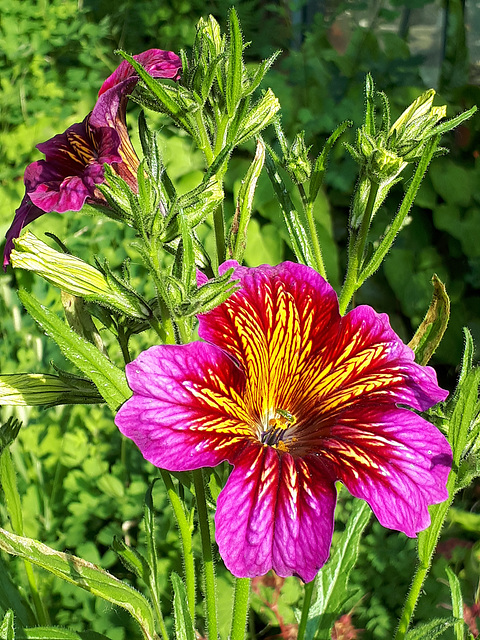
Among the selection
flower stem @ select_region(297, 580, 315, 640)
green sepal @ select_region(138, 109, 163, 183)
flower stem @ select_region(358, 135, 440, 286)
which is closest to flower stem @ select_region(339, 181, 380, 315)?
flower stem @ select_region(358, 135, 440, 286)

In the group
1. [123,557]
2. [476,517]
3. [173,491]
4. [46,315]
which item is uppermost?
[46,315]

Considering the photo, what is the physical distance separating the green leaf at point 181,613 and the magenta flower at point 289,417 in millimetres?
179

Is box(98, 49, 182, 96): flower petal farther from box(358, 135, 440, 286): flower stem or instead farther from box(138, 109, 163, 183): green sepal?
box(358, 135, 440, 286): flower stem

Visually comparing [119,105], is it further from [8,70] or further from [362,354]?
[8,70]

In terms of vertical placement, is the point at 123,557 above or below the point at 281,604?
above

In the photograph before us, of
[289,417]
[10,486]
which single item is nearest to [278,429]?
[289,417]

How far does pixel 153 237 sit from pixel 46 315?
0.12 m

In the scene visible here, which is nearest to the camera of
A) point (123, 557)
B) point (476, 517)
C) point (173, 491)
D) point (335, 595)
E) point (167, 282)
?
point (167, 282)

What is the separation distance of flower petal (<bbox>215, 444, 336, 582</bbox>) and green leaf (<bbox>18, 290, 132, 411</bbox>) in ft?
0.44

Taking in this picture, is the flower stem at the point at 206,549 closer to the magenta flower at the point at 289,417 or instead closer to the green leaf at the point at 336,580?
the magenta flower at the point at 289,417

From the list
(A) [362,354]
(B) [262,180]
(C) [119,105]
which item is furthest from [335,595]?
(B) [262,180]

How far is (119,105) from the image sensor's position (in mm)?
Answer: 773

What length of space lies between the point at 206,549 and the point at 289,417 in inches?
6.6

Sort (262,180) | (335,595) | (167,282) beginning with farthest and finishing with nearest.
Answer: (262,180) → (335,595) → (167,282)
